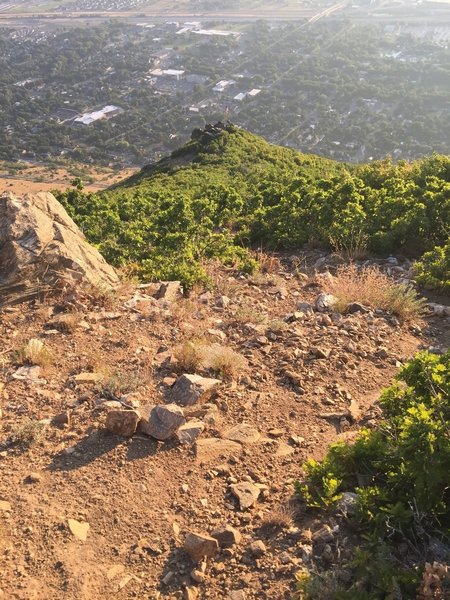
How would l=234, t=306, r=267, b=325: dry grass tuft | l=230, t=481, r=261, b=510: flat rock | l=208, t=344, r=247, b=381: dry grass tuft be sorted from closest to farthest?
l=230, t=481, r=261, b=510: flat rock < l=208, t=344, r=247, b=381: dry grass tuft < l=234, t=306, r=267, b=325: dry grass tuft

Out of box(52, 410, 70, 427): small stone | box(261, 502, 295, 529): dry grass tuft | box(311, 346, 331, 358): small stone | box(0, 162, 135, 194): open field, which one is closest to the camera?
box(261, 502, 295, 529): dry grass tuft

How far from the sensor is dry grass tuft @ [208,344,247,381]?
421 centimetres

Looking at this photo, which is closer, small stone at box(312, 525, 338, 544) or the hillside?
the hillside

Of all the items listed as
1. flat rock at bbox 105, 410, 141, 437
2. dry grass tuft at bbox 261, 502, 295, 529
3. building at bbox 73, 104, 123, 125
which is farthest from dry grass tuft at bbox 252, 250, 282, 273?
building at bbox 73, 104, 123, 125

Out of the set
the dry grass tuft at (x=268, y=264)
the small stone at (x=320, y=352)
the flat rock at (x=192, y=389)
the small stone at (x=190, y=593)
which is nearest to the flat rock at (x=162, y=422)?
the flat rock at (x=192, y=389)

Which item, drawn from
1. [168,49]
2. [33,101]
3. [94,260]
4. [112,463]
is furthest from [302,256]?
[168,49]

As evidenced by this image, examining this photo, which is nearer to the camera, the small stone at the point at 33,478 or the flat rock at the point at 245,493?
the flat rock at the point at 245,493

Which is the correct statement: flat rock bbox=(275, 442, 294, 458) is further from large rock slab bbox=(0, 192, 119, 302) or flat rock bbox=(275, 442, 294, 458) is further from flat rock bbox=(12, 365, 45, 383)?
large rock slab bbox=(0, 192, 119, 302)

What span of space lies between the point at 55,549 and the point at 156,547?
1.68 ft

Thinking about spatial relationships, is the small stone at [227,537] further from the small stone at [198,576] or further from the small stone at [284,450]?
the small stone at [284,450]

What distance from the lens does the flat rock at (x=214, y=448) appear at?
11.2 feet

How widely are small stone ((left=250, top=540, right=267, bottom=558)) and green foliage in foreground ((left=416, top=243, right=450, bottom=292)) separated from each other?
411 centimetres

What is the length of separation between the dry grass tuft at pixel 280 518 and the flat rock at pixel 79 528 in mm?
939

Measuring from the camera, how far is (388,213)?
25.6 feet
